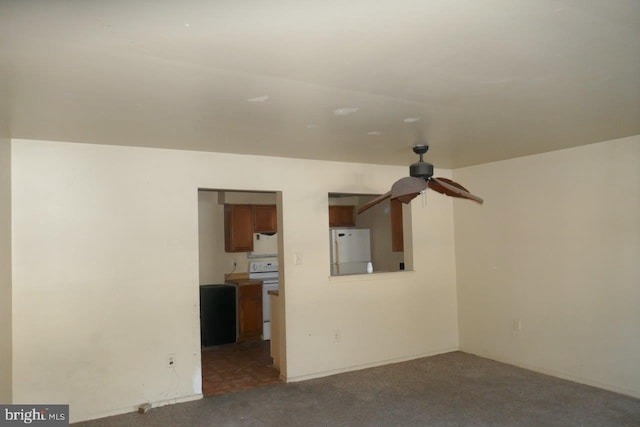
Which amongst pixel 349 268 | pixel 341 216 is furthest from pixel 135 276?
pixel 341 216

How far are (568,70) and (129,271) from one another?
3.62 meters

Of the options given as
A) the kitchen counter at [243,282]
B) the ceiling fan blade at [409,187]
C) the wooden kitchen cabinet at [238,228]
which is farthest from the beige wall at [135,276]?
the wooden kitchen cabinet at [238,228]

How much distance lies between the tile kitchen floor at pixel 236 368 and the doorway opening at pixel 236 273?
14 millimetres

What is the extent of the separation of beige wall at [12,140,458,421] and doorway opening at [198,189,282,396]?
1.26 meters

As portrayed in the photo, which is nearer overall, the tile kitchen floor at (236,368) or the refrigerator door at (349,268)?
the tile kitchen floor at (236,368)

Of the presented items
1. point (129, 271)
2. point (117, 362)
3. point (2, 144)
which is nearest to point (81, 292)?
point (129, 271)

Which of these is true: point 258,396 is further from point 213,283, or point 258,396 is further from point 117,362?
point 213,283

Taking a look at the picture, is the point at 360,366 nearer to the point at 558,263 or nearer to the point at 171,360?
the point at 171,360

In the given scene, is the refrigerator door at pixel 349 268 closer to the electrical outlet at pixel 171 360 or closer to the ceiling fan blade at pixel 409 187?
the electrical outlet at pixel 171 360

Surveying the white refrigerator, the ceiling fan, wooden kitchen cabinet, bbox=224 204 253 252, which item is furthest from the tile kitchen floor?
the ceiling fan

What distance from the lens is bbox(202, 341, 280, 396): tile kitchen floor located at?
469 centimetres

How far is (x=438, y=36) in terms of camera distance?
1957 mm

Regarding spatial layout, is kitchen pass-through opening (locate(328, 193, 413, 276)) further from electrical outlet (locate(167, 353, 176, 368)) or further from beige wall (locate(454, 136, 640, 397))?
electrical outlet (locate(167, 353, 176, 368))

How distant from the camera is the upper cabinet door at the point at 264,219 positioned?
689 centimetres
